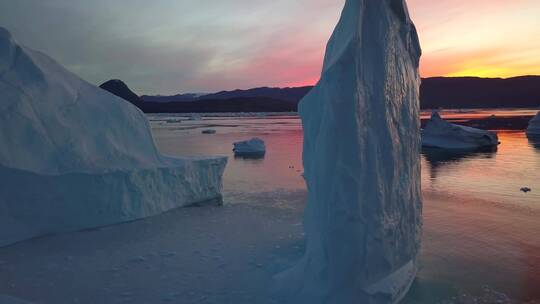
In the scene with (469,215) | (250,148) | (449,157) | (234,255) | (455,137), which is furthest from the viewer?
(455,137)

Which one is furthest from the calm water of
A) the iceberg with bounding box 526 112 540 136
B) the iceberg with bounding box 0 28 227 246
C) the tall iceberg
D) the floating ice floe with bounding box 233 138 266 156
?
the iceberg with bounding box 526 112 540 136

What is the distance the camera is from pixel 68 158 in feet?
20.8

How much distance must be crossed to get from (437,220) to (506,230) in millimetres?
1080

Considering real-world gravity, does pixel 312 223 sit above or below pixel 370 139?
below

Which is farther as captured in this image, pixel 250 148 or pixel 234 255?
pixel 250 148

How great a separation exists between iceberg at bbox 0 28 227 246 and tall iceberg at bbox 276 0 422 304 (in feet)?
13.0

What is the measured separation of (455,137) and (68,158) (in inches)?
759

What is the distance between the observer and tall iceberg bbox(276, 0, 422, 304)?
11.0 feet

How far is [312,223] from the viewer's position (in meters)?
4.03

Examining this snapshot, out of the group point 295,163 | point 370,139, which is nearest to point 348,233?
point 370,139

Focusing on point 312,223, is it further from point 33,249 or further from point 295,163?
point 295,163

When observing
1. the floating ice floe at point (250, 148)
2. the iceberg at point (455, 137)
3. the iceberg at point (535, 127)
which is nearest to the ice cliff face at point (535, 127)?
A: the iceberg at point (535, 127)

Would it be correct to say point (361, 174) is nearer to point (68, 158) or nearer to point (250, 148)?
point (68, 158)

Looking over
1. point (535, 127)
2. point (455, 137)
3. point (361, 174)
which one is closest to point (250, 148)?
point (455, 137)
